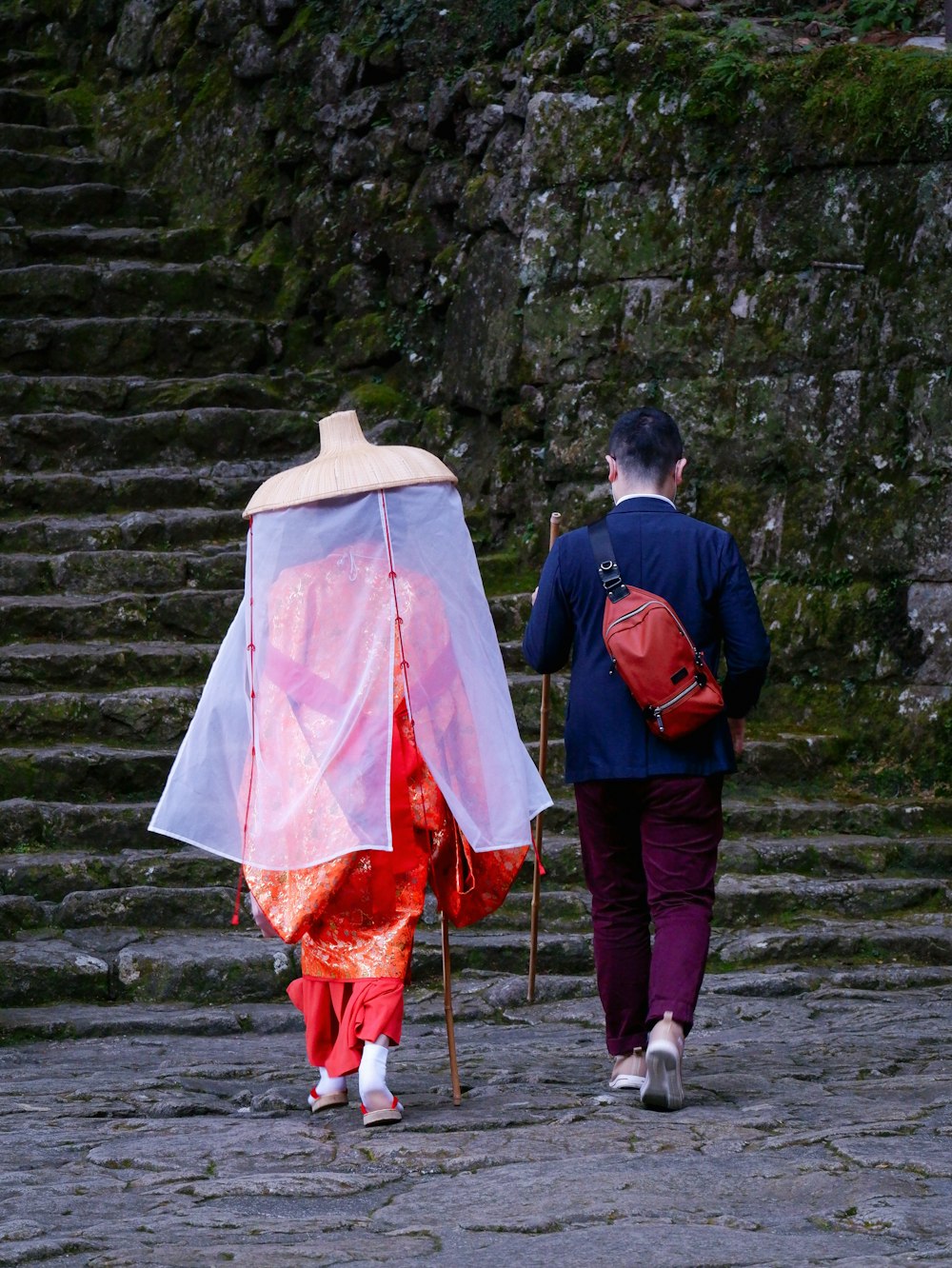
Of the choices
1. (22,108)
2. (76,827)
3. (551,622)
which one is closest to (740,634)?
(551,622)

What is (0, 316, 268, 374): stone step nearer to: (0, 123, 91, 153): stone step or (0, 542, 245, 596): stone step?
(0, 542, 245, 596): stone step

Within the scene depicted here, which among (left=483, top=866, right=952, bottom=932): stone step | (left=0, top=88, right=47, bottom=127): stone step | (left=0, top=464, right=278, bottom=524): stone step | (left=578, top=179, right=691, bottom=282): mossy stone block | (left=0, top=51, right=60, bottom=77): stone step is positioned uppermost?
(left=0, top=51, right=60, bottom=77): stone step

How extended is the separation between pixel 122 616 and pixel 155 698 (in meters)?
0.75

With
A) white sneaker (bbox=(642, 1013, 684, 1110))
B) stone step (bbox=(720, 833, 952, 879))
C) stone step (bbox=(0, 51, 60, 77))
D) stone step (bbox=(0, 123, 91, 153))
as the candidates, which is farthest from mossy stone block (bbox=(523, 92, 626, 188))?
stone step (bbox=(0, 51, 60, 77))

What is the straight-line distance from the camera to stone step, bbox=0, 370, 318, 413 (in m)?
8.59

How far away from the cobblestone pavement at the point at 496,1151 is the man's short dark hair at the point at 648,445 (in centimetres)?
152

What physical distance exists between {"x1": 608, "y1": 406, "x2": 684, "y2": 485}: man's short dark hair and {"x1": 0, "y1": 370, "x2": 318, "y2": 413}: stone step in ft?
15.7

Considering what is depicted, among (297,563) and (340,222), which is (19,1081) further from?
(340,222)

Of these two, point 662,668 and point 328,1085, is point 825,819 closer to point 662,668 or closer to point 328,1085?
point 662,668

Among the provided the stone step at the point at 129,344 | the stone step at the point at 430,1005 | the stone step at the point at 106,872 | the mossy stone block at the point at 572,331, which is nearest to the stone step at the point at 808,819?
the stone step at the point at 430,1005

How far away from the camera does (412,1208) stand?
2.89 metres

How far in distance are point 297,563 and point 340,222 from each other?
5997mm

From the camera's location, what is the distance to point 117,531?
7.70 m

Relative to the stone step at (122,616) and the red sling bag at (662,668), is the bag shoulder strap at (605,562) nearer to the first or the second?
the red sling bag at (662,668)
